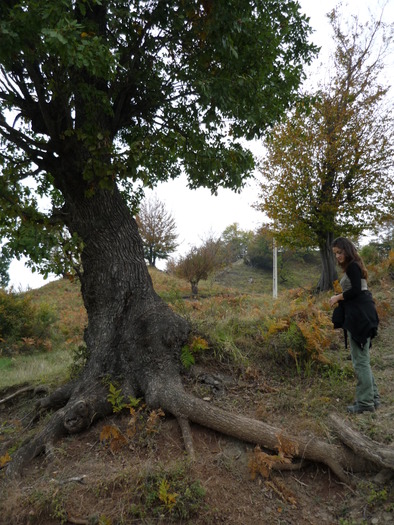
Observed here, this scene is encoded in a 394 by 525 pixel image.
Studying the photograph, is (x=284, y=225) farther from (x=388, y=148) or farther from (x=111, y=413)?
(x=111, y=413)

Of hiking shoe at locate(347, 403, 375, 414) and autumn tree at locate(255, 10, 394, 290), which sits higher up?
autumn tree at locate(255, 10, 394, 290)

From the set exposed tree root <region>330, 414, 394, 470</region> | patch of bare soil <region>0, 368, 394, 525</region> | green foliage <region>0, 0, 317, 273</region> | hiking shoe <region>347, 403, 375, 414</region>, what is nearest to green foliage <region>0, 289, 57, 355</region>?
green foliage <region>0, 0, 317, 273</region>

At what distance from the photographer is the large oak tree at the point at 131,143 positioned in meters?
4.42

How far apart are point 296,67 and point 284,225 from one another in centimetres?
795

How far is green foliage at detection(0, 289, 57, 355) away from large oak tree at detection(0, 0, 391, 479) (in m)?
7.31

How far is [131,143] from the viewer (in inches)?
210

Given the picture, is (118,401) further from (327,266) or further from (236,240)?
(236,240)

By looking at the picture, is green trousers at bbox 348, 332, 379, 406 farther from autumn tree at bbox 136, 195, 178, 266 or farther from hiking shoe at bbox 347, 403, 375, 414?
autumn tree at bbox 136, 195, 178, 266

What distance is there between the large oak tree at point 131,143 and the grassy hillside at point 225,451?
0.33 meters

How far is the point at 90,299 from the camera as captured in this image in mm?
5512

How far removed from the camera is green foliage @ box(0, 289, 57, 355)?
11.6m

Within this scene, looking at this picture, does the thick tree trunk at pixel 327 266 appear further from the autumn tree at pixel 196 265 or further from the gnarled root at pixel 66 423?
the gnarled root at pixel 66 423

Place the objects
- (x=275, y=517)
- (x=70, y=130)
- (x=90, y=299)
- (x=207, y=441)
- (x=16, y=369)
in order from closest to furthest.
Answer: (x=275, y=517) < (x=207, y=441) < (x=70, y=130) < (x=90, y=299) < (x=16, y=369)

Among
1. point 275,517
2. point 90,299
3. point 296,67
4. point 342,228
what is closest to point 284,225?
point 342,228
